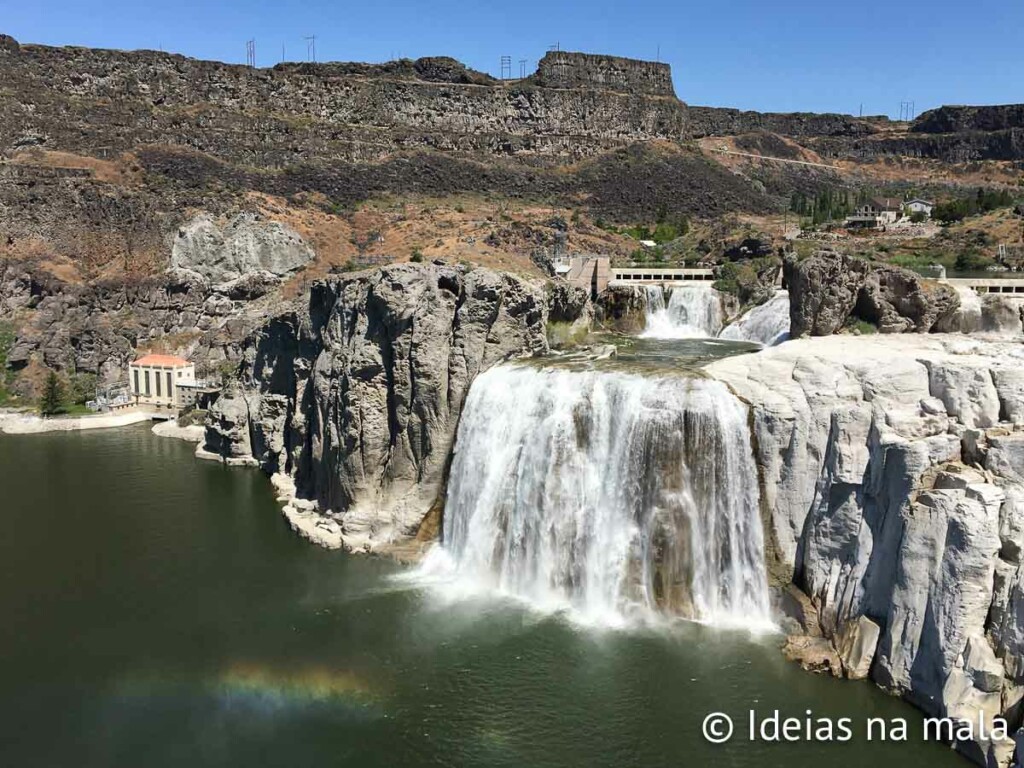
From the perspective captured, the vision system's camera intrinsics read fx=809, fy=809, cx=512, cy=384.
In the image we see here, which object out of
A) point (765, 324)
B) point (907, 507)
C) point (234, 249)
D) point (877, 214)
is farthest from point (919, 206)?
point (907, 507)

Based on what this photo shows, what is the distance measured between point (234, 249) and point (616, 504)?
50.9 m

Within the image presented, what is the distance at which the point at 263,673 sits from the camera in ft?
74.8

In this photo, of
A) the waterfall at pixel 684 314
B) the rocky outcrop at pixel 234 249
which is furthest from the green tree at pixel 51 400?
the waterfall at pixel 684 314

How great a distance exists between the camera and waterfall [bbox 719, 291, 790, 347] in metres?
41.4

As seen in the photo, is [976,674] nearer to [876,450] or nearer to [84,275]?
[876,450]

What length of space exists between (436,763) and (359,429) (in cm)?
1630

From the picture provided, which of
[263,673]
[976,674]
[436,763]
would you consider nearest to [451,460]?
[263,673]

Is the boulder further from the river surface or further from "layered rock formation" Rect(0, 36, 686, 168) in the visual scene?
"layered rock formation" Rect(0, 36, 686, 168)

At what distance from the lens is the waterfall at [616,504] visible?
81.5 feet

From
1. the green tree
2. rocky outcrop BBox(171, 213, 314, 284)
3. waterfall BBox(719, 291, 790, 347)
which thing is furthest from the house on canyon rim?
the green tree

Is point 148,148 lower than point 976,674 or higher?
higher

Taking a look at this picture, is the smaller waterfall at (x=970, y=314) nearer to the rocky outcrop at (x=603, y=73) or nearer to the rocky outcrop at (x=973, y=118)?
the rocky outcrop at (x=603, y=73)

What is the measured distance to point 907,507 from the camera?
69.1 feet

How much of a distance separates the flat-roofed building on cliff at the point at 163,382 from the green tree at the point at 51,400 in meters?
4.70
